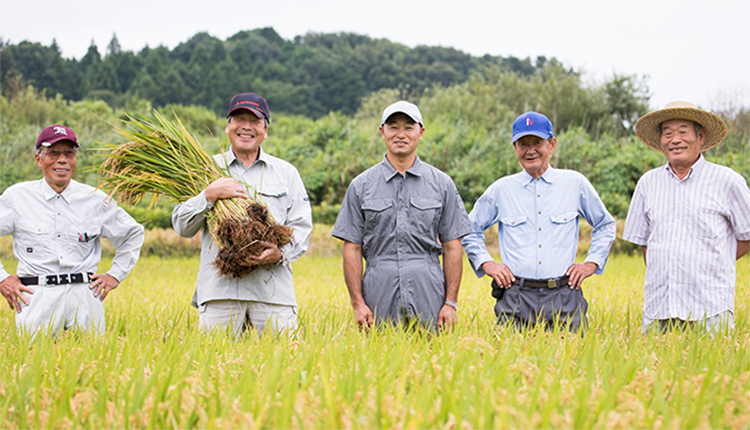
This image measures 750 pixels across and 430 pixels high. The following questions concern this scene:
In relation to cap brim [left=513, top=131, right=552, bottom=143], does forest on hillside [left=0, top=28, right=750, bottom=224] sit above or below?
above

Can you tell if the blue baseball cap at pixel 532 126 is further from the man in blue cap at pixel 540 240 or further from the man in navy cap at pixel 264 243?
the man in navy cap at pixel 264 243

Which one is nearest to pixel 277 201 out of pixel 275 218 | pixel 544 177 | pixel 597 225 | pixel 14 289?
pixel 275 218

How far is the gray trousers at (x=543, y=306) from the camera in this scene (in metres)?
3.63

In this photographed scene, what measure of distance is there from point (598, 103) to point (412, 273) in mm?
33472

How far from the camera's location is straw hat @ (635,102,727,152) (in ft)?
11.6

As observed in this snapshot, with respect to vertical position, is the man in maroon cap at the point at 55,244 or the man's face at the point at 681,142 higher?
the man's face at the point at 681,142

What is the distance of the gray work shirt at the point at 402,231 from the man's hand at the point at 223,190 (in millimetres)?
627

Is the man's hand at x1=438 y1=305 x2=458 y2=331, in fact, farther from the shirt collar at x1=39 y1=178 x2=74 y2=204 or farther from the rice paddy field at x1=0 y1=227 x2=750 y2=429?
the shirt collar at x1=39 y1=178 x2=74 y2=204

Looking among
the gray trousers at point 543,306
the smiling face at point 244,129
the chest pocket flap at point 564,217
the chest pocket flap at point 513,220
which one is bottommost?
the gray trousers at point 543,306

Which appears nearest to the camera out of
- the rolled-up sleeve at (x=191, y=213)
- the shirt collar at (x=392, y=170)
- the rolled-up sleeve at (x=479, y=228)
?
the rolled-up sleeve at (x=191, y=213)

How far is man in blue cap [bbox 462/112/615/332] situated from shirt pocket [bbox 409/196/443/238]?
1.58ft

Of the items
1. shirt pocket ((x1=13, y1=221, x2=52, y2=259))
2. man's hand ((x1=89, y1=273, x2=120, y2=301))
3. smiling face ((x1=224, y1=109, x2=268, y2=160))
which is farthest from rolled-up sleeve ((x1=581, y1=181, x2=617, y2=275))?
shirt pocket ((x1=13, y1=221, x2=52, y2=259))

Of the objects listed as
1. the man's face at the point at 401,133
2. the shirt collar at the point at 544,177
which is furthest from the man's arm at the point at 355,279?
the shirt collar at the point at 544,177

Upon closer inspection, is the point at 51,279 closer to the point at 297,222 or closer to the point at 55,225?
the point at 55,225
